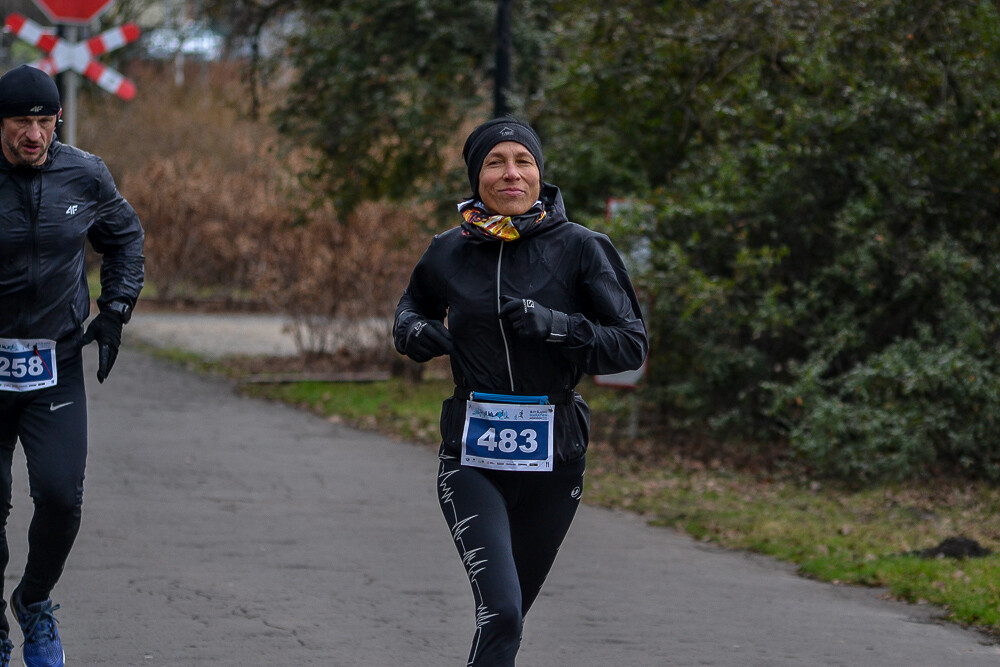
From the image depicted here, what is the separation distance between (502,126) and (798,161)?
25.3 ft

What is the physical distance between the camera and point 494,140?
4.15 m

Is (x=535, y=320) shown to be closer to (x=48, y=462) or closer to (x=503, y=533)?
(x=503, y=533)

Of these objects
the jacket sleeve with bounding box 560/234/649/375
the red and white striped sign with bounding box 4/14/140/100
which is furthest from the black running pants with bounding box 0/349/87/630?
the red and white striped sign with bounding box 4/14/140/100

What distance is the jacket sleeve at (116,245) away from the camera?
5039mm

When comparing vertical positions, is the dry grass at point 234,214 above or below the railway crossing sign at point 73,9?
below

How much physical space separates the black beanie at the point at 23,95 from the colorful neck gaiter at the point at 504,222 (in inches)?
60.2

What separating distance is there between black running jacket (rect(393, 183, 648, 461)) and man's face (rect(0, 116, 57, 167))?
143 centimetres

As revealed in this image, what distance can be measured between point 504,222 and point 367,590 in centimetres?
316

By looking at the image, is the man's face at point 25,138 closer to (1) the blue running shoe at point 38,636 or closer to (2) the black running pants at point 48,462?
(2) the black running pants at point 48,462

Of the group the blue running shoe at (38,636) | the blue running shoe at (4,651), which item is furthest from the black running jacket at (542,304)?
the blue running shoe at (4,651)

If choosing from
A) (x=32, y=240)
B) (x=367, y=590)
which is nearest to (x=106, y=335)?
(x=32, y=240)

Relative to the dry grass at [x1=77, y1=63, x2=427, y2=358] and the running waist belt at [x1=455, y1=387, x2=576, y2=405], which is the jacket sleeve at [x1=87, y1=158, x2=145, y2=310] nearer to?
the running waist belt at [x1=455, y1=387, x2=576, y2=405]

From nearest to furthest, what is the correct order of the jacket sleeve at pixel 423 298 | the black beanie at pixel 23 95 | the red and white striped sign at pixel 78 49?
1. the jacket sleeve at pixel 423 298
2. the black beanie at pixel 23 95
3. the red and white striped sign at pixel 78 49

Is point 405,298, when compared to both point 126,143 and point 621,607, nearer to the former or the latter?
point 621,607
